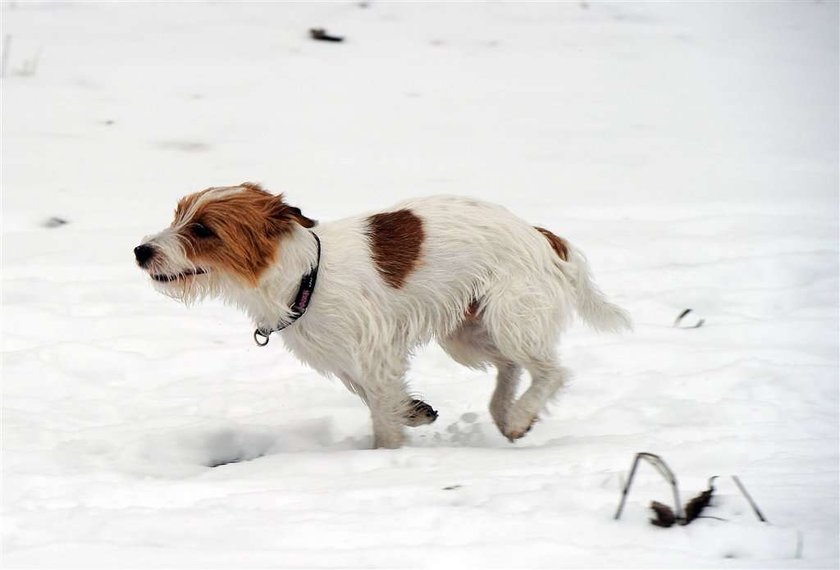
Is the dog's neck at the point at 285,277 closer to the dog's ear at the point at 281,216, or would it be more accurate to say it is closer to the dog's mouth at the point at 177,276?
the dog's ear at the point at 281,216

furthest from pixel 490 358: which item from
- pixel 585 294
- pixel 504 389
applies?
pixel 585 294

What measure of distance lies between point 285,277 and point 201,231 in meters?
0.34

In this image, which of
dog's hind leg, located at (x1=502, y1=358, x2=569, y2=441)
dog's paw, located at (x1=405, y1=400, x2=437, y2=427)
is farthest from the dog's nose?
dog's hind leg, located at (x1=502, y1=358, x2=569, y2=441)

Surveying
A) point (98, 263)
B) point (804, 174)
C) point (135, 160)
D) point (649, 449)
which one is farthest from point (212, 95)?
point (649, 449)

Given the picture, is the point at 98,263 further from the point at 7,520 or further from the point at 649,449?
the point at 649,449

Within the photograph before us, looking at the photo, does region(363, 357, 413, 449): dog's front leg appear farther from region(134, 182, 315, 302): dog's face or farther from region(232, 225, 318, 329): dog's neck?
region(134, 182, 315, 302): dog's face

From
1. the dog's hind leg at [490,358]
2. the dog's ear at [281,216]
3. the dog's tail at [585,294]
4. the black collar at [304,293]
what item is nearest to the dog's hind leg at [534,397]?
the dog's hind leg at [490,358]

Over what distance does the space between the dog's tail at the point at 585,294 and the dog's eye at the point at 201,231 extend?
4.39 ft

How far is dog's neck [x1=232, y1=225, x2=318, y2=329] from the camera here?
4.14 meters

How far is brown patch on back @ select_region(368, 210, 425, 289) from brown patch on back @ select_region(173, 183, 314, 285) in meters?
0.38

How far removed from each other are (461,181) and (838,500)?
4649 millimetres

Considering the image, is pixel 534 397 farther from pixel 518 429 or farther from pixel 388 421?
pixel 388 421

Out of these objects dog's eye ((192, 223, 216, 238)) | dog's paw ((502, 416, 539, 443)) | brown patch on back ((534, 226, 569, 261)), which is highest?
dog's eye ((192, 223, 216, 238))

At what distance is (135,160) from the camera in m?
7.82
